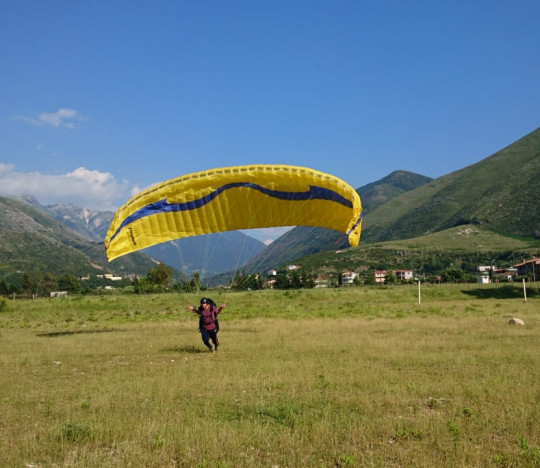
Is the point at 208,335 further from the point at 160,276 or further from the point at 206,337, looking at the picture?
the point at 160,276

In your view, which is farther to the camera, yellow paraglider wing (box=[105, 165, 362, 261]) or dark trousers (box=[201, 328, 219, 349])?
yellow paraglider wing (box=[105, 165, 362, 261])

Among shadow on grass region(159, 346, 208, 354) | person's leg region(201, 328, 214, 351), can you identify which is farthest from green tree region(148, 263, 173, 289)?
person's leg region(201, 328, 214, 351)

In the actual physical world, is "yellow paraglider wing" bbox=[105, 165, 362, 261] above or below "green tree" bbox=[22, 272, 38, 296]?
above

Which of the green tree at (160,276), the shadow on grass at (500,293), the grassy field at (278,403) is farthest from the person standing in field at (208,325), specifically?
the green tree at (160,276)

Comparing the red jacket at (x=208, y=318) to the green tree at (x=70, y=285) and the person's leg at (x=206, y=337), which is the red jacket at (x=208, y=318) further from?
the green tree at (x=70, y=285)

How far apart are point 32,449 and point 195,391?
3799 mm

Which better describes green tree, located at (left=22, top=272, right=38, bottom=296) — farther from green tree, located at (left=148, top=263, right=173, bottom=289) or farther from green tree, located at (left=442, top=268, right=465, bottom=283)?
green tree, located at (left=442, top=268, right=465, bottom=283)

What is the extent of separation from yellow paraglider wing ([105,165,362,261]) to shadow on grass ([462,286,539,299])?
110ft

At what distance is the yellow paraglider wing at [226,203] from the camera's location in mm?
19312

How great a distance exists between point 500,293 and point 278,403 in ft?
157

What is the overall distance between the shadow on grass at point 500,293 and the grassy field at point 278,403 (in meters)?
33.4

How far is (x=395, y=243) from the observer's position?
7864 inches

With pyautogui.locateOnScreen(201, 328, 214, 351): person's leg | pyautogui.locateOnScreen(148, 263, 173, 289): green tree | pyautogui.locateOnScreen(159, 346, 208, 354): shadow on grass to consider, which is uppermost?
pyautogui.locateOnScreen(148, 263, 173, 289): green tree

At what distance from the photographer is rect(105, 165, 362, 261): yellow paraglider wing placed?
1931 cm
